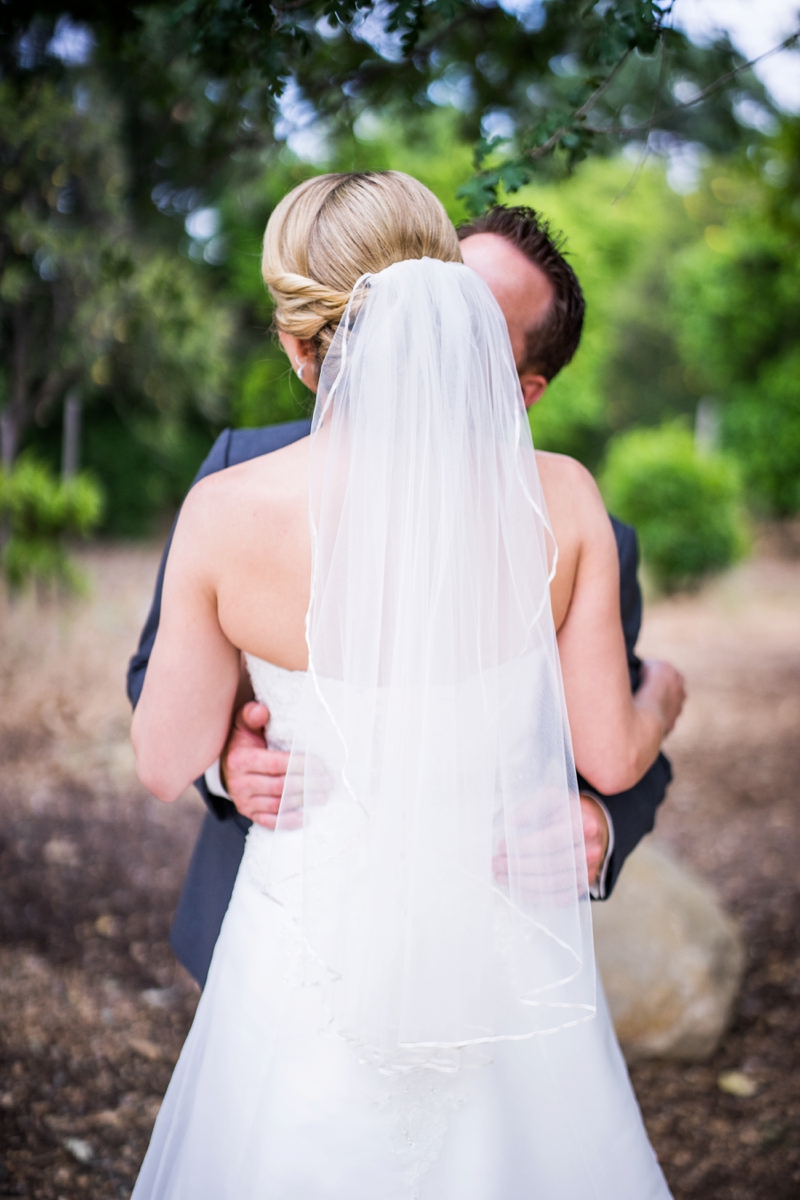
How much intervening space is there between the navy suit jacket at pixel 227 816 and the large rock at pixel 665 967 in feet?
4.66

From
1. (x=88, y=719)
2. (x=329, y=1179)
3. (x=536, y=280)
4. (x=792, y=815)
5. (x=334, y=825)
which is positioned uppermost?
(x=536, y=280)

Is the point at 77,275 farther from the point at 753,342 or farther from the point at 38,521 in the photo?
the point at 753,342

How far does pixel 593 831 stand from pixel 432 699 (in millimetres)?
590

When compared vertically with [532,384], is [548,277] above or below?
above

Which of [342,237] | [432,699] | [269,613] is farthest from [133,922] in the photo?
[342,237]

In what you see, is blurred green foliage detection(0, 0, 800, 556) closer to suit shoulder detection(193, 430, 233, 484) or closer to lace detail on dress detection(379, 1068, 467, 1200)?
suit shoulder detection(193, 430, 233, 484)

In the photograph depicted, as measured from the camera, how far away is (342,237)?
1383 millimetres

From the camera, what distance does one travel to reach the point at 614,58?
6.20 feet

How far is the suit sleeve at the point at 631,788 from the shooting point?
1895 millimetres

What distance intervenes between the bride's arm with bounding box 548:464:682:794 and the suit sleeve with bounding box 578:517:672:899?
0.78 ft

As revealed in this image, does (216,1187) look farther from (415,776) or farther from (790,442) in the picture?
(790,442)

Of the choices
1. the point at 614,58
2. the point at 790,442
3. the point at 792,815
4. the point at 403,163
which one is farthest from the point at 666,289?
the point at 614,58

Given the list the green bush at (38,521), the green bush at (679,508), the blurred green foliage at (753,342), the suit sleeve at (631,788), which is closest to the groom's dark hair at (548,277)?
the suit sleeve at (631,788)

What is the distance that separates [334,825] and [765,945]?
9.96ft
